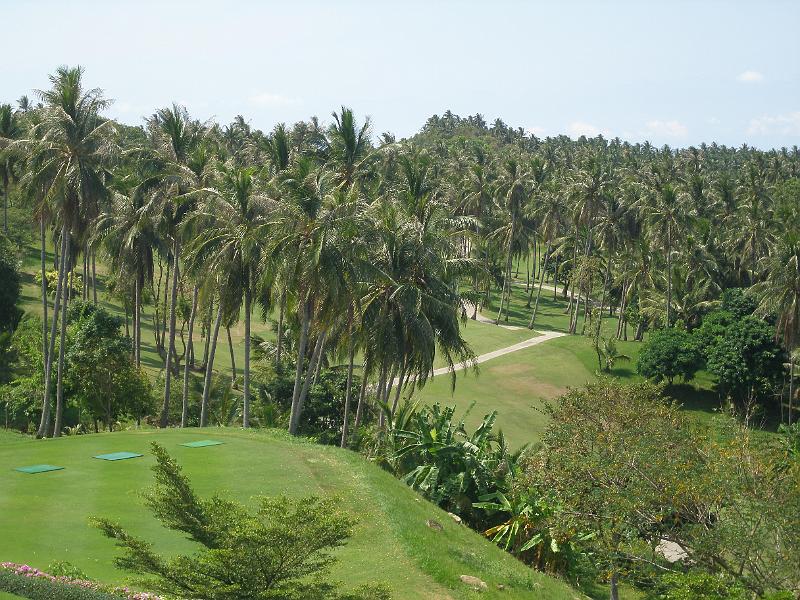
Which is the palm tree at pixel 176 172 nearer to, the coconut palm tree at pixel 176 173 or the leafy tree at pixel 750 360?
the coconut palm tree at pixel 176 173

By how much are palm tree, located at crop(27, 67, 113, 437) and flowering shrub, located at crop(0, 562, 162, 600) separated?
2206 cm

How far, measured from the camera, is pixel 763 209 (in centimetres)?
8531

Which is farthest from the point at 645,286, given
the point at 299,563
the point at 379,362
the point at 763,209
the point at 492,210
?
the point at 299,563

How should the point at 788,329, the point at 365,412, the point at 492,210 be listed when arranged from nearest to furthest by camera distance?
the point at 365,412 → the point at 788,329 → the point at 492,210

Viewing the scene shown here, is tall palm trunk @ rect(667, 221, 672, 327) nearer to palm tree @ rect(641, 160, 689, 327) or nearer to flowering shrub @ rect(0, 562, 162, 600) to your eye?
palm tree @ rect(641, 160, 689, 327)

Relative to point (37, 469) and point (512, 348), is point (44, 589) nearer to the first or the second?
point (37, 469)

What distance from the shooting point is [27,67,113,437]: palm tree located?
3428 centimetres

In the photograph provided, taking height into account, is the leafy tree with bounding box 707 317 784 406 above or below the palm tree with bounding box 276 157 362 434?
below

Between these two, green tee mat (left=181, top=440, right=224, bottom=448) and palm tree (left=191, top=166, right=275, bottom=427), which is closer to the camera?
green tee mat (left=181, top=440, right=224, bottom=448)

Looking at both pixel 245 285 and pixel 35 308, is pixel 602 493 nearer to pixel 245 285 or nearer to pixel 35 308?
pixel 245 285

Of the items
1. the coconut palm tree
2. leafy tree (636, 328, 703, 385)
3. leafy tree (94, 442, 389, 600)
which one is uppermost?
the coconut palm tree

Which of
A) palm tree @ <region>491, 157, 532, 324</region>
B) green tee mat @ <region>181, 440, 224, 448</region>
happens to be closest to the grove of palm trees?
green tee mat @ <region>181, 440, 224, 448</region>

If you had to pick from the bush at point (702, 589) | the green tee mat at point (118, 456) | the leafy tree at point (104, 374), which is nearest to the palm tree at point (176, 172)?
the leafy tree at point (104, 374)

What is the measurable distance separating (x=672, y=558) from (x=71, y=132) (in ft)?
96.6
